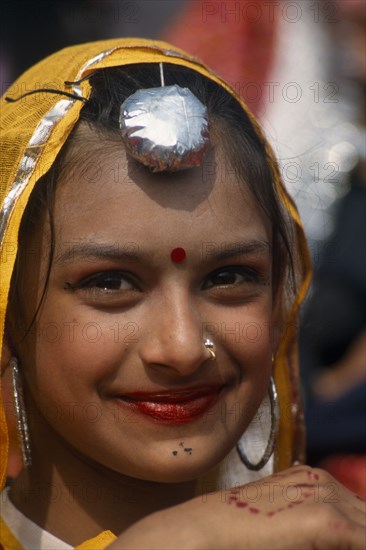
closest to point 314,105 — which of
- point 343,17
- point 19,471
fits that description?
point 343,17

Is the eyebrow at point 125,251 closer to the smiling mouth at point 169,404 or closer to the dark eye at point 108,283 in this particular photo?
the dark eye at point 108,283

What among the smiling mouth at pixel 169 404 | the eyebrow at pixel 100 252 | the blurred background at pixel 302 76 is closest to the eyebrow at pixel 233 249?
the eyebrow at pixel 100 252

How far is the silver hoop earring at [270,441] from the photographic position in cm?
191

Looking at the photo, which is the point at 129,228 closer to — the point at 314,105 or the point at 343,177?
the point at 343,177

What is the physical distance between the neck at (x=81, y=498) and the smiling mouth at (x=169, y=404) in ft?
0.71

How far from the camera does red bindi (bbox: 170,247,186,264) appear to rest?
1.56 m

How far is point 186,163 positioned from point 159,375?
366 millimetres

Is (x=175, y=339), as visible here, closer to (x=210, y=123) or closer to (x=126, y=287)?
(x=126, y=287)

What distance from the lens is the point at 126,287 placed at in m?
1.58

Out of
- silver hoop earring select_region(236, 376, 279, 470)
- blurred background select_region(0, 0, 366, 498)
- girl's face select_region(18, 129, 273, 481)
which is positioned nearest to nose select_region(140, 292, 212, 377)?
girl's face select_region(18, 129, 273, 481)

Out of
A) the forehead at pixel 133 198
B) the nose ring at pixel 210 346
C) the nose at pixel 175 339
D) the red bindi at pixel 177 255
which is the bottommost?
the nose ring at pixel 210 346

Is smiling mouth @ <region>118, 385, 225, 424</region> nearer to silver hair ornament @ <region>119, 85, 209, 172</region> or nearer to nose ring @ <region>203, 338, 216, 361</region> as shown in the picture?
nose ring @ <region>203, 338, 216, 361</region>

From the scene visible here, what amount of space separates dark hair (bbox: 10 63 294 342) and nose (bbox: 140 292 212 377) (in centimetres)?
22

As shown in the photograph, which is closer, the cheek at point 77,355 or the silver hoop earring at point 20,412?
the cheek at point 77,355
